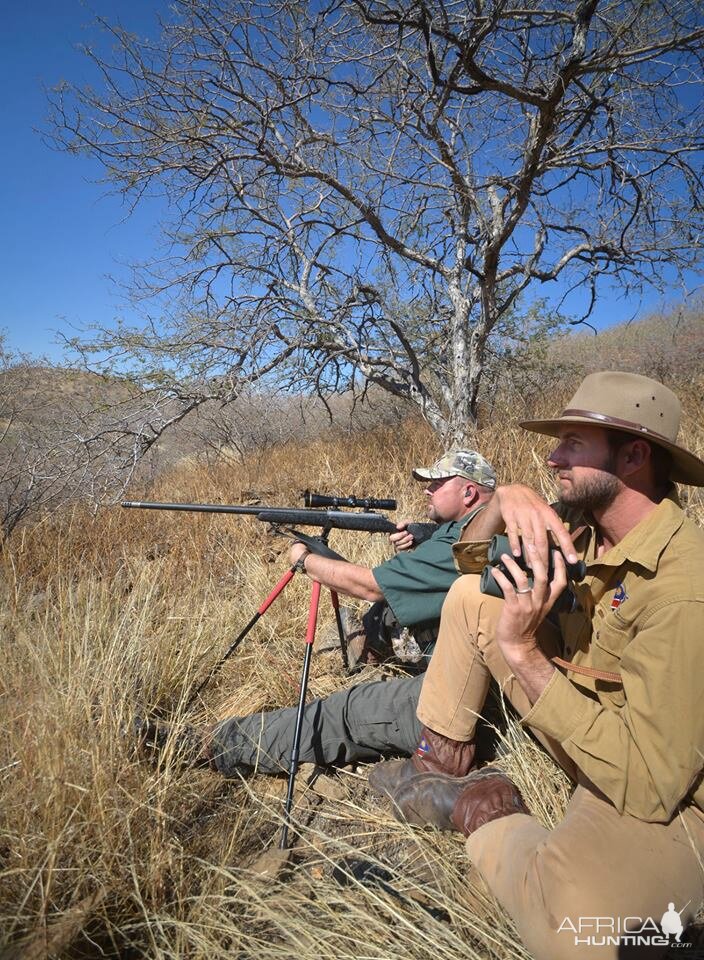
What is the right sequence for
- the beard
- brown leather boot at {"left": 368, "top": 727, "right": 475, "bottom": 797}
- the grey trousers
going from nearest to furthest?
the beard < brown leather boot at {"left": 368, "top": 727, "right": 475, "bottom": 797} < the grey trousers

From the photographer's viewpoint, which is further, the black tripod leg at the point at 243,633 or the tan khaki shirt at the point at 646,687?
the black tripod leg at the point at 243,633

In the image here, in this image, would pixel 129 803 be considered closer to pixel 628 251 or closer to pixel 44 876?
pixel 44 876

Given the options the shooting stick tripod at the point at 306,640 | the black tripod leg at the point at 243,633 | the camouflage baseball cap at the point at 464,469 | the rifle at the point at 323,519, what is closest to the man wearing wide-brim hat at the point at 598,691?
the shooting stick tripod at the point at 306,640

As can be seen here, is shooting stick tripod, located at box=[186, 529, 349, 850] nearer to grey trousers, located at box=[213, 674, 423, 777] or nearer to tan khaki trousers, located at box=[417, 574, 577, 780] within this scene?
grey trousers, located at box=[213, 674, 423, 777]

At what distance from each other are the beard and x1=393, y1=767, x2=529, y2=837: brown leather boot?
3.33ft

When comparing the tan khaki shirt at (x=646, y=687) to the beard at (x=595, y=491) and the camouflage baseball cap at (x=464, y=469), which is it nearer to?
the beard at (x=595, y=491)

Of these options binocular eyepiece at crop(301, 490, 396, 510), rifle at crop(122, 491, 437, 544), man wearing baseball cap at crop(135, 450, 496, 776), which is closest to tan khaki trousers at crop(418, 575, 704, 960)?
man wearing baseball cap at crop(135, 450, 496, 776)

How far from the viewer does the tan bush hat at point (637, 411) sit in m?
1.60

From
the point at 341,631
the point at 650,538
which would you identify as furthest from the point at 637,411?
the point at 341,631

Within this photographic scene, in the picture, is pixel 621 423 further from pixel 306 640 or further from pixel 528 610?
pixel 306 640

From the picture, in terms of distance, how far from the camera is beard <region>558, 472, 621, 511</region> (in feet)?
5.49

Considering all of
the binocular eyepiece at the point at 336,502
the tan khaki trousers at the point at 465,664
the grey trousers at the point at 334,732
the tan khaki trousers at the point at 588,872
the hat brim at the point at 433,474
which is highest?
the hat brim at the point at 433,474

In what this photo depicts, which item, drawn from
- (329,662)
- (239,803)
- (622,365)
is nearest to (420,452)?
(329,662)

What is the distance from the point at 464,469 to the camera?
269 cm
